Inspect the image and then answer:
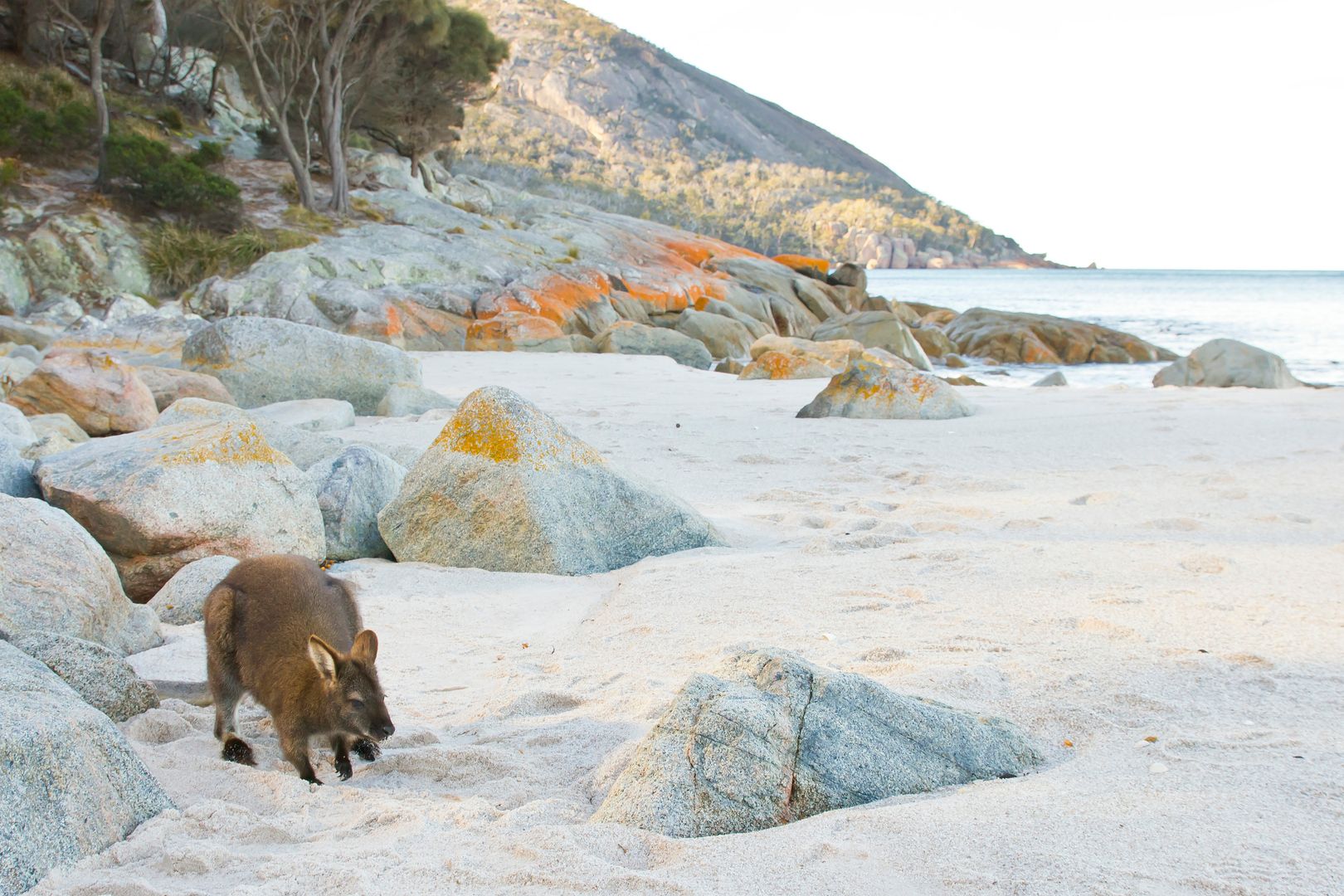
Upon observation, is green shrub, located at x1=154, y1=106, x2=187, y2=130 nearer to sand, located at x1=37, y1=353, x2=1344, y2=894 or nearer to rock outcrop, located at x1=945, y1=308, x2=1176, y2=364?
rock outcrop, located at x1=945, y1=308, x2=1176, y2=364

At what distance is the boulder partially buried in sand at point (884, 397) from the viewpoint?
32.0 feet

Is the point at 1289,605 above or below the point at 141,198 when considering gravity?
below

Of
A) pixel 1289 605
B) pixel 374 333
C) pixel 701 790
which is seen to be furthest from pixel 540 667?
pixel 374 333

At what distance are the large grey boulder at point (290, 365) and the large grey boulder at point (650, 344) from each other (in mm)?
7614

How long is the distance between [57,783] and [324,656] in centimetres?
64

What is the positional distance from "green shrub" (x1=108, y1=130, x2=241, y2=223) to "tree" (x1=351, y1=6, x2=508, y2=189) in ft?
25.1

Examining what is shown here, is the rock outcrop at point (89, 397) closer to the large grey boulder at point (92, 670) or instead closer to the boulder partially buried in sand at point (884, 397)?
the large grey boulder at point (92, 670)

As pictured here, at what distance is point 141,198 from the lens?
830 inches

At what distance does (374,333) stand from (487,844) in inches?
619

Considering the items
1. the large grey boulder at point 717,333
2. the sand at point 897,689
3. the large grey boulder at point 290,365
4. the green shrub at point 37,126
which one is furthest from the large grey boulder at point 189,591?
the green shrub at point 37,126

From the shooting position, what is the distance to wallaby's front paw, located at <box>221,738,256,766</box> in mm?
2914

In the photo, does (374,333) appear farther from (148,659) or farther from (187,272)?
(148,659)

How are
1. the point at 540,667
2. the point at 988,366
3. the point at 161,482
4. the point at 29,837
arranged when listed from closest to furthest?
the point at 29,837 < the point at 540,667 < the point at 161,482 < the point at 988,366

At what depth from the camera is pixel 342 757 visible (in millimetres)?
2818
